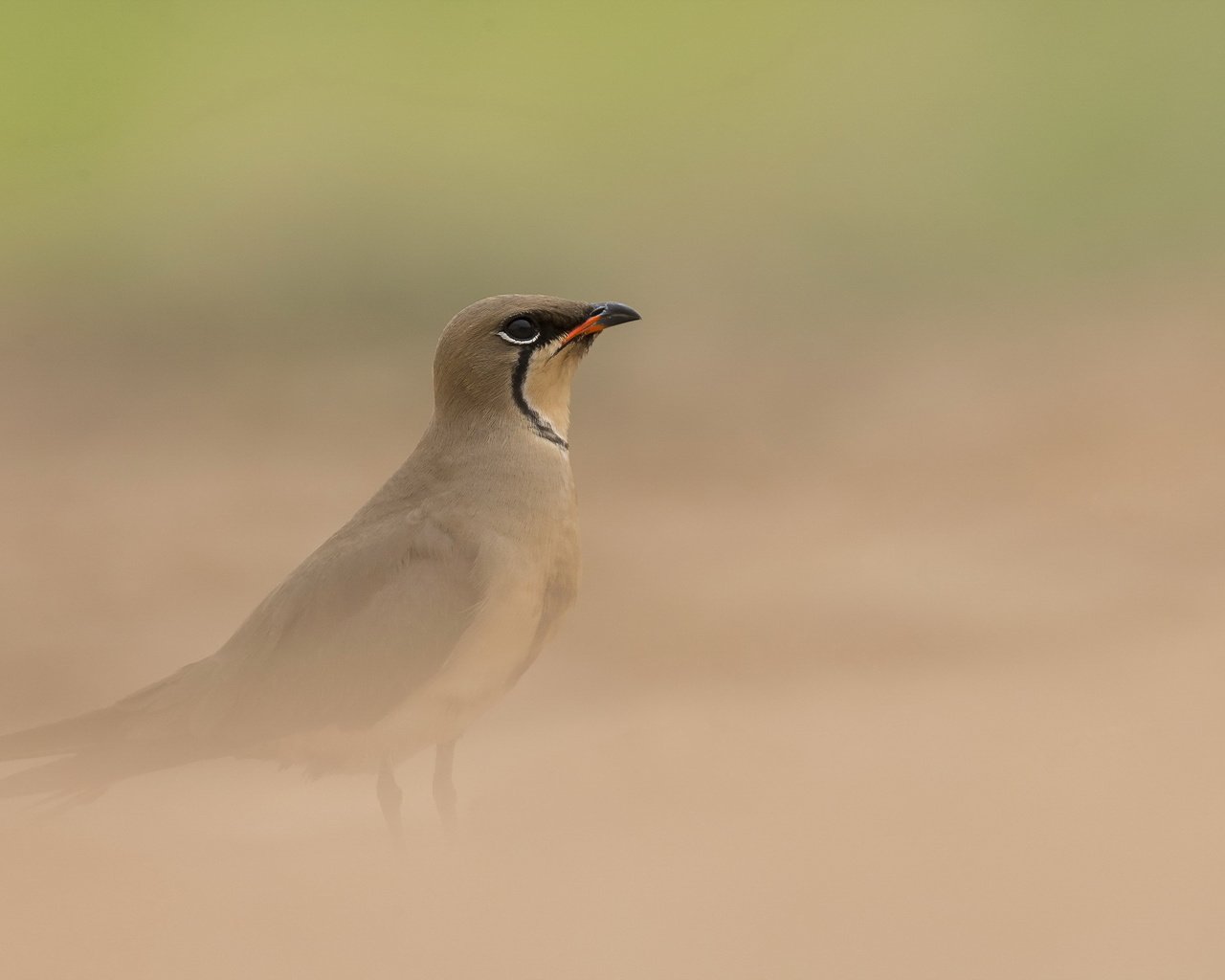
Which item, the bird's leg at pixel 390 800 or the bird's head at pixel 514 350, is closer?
the bird's leg at pixel 390 800

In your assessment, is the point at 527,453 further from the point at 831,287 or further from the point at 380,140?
the point at 380,140

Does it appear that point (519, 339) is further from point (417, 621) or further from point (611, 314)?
point (417, 621)

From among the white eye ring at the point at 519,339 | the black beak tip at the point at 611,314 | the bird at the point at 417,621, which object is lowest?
the bird at the point at 417,621

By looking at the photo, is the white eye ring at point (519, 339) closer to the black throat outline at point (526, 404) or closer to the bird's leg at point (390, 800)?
the black throat outline at point (526, 404)

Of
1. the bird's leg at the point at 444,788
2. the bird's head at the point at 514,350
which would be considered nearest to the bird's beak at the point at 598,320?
the bird's head at the point at 514,350

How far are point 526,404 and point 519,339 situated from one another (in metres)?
0.15

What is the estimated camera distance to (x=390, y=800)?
11.0 feet

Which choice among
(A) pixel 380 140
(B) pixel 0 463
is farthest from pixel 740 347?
(B) pixel 0 463

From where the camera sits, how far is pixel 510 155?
11.2 metres

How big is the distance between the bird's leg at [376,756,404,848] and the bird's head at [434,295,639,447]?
2.66 feet

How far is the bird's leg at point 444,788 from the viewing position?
332 centimetres

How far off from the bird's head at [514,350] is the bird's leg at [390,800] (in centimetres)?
81

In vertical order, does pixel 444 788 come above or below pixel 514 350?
below

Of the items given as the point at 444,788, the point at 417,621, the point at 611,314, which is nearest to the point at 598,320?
the point at 611,314
